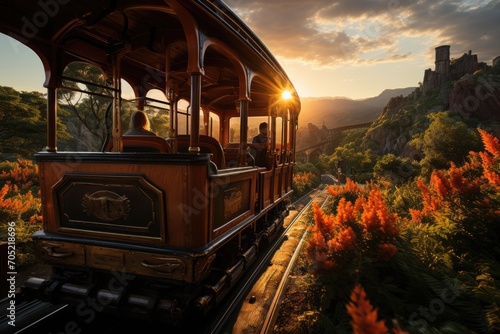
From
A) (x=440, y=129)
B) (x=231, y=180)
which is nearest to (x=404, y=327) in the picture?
(x=231, y=180)

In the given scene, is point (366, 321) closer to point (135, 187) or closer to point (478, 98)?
point (135, 187)

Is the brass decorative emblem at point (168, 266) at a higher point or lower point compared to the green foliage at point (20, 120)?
lower

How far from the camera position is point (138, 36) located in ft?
13.1

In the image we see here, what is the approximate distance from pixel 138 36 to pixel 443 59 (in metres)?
79.7

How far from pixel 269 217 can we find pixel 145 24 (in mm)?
5160

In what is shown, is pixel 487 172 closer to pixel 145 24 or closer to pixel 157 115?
pixel 145 24

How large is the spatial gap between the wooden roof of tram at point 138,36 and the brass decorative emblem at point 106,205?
1.69 meters

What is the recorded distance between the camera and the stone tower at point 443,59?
6259 cm

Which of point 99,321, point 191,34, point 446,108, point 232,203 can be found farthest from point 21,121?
point 446,108

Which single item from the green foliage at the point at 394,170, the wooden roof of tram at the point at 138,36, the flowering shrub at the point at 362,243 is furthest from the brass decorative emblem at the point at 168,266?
the green foliage at the point at 394,170

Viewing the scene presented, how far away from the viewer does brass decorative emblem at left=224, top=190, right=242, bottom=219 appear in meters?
3.66

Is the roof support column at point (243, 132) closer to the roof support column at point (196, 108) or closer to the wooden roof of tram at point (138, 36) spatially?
the wooden roof of tram at point (138, 36)

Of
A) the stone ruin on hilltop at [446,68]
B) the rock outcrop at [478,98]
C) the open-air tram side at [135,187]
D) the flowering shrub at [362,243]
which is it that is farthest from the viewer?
the stone ruin on hilltop at [446,68]

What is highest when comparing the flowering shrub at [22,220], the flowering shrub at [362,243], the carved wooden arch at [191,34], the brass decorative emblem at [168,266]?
the carved wooden arch at [191,34]
